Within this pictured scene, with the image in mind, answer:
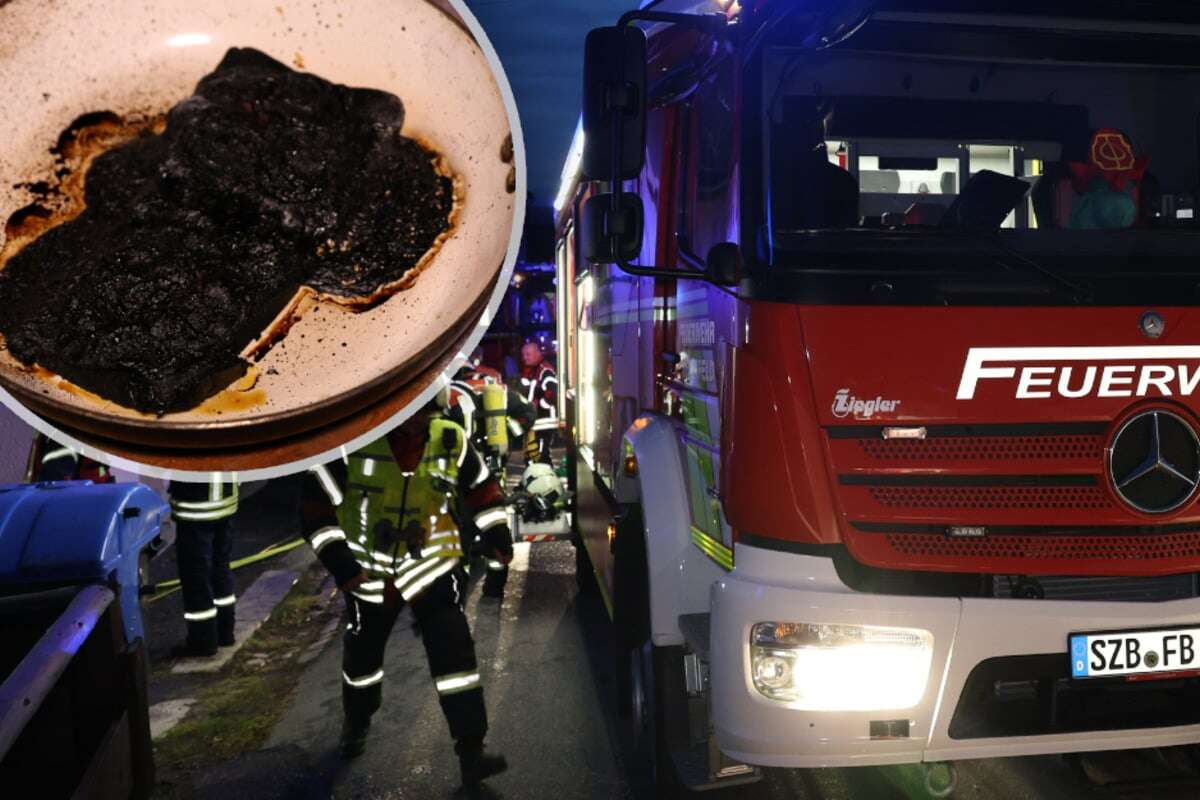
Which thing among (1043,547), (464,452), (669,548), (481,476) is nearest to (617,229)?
→ (669,548)

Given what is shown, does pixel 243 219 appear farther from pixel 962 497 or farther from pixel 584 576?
pixel 584 576

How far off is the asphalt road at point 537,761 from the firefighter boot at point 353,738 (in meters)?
0.05

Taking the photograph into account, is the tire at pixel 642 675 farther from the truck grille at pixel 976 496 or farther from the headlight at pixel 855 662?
the truck grille at pixel 976 496

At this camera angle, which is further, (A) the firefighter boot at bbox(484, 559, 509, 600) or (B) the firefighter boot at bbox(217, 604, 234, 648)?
(B) the firefighter boot at bbox(217, 604, 234, 648)

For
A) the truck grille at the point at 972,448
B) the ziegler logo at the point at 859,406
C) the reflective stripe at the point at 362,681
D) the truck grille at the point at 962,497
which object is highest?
the ziegler logo at the point at 859,406

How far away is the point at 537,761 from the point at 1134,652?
2336 millimetres

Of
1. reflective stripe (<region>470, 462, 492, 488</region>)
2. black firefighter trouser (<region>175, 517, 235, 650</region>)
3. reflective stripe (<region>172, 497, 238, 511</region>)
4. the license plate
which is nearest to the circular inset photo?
the license plate

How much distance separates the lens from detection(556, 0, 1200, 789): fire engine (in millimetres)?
2332

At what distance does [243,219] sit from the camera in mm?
762

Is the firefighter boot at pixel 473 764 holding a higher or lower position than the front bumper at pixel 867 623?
lower

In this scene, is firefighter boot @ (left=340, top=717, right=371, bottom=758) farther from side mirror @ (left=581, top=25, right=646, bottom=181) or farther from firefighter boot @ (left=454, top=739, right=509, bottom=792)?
side mirror @ (left=581, top=25, right=646, bottom=181)

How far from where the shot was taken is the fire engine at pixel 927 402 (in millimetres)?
2332

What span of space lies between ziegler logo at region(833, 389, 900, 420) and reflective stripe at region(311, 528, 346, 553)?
217cm

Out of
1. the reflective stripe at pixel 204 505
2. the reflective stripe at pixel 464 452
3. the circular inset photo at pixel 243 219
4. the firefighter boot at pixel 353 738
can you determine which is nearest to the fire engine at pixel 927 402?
the reflective stripe at pixel 464 452
